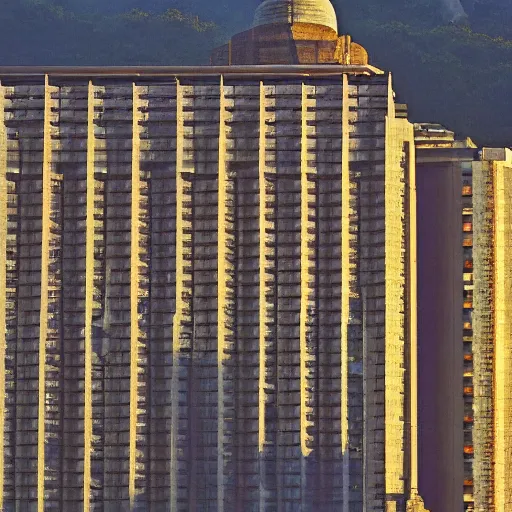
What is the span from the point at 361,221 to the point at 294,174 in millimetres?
4174

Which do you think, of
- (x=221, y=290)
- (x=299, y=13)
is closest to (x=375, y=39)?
(x=299, y=13)

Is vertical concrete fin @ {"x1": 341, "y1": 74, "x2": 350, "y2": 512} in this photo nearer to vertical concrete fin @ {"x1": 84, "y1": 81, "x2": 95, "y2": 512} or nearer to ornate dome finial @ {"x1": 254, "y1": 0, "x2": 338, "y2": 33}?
ornate dome finial @ {"x1": 254, "y1": 0, "x2": 338, "y2": 33}

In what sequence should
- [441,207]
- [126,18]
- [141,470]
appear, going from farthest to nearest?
[126,18], [441,207], [141,470]

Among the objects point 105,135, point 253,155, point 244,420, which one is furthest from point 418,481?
point 105,135

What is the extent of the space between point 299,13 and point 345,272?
772 inches

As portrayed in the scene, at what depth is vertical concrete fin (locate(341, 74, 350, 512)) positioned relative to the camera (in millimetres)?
58562

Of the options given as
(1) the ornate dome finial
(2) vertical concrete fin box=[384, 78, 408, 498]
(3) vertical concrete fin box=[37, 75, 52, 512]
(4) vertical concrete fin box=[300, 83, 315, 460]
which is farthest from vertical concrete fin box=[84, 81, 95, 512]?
(1) the ornate dome finial

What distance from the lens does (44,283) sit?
59250 millimetres

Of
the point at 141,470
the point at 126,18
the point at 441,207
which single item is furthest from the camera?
the point at 126,18

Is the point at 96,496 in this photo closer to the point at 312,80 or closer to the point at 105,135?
the point at 105,135

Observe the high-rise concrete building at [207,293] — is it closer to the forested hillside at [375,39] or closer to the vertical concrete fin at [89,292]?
the vertical concrete fin at [89,292]

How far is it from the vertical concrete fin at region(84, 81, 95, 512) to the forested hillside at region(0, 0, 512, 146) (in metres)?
35.1

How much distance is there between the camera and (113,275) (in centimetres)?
5944

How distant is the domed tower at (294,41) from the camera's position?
6719 centimetres
